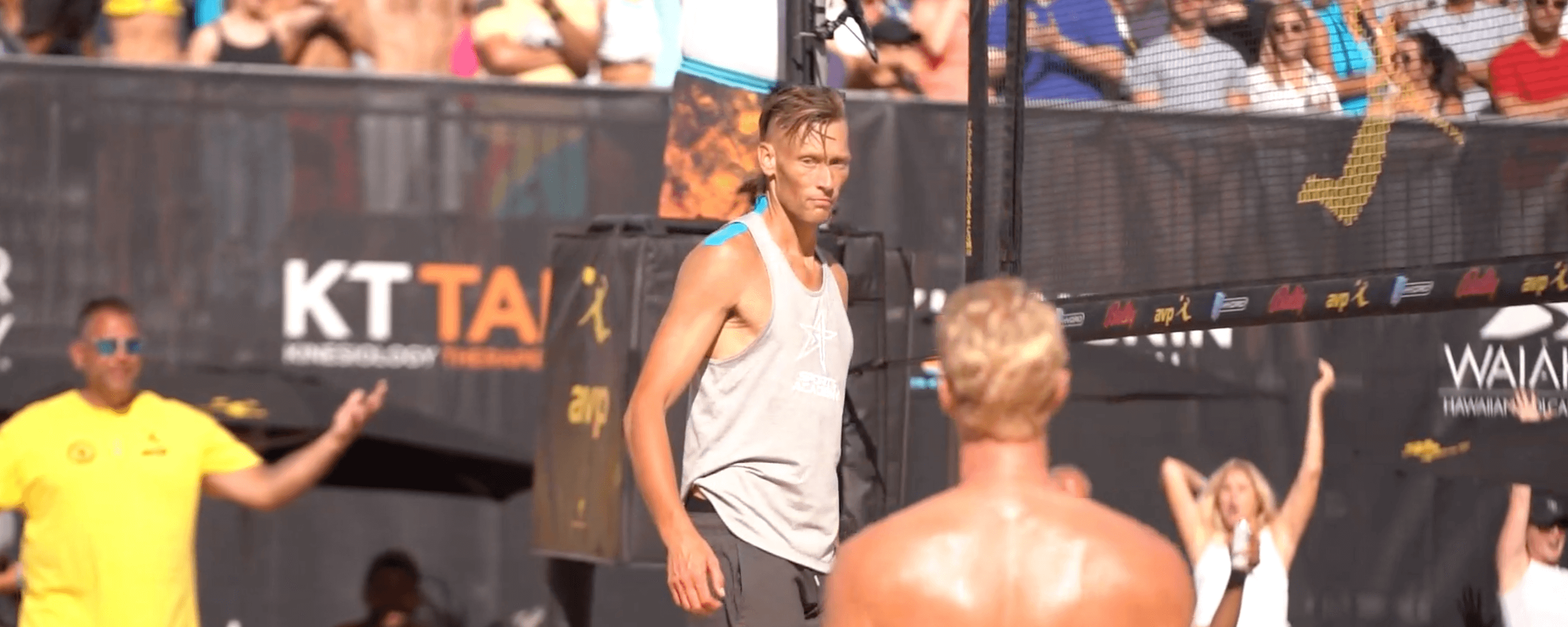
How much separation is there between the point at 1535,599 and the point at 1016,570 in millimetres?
6391

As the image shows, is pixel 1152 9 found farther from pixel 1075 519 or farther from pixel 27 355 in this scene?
pixel 27 355

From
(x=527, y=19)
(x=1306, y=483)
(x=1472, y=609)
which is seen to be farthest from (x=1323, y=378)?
(x=527, y=19)

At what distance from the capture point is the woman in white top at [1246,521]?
758 centimetres

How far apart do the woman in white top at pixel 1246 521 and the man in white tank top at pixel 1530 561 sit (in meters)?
0.85

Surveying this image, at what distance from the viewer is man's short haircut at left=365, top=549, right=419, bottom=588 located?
7.43 m

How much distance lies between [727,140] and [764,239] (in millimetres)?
2052

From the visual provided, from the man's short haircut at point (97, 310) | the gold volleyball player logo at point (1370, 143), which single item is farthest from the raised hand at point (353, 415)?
the gold volleyball player logo at point (1370, 143)

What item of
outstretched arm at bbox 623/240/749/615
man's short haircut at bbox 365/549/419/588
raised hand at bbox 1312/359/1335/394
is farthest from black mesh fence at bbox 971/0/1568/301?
man's short haircut at bbox 365/549/419/588

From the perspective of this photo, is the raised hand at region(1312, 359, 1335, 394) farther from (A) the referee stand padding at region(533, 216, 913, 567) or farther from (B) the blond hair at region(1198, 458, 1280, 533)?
(A) the referee stand padding at region(533, 216, 913, 567)

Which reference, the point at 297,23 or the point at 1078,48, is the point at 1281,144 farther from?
the point at 297,23

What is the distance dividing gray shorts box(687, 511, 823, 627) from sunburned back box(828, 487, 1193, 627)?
1.42 meters

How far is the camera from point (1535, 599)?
319 inches

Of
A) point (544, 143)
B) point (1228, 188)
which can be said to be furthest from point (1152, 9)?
point (544, 143)

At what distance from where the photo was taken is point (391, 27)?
783 centimetres
